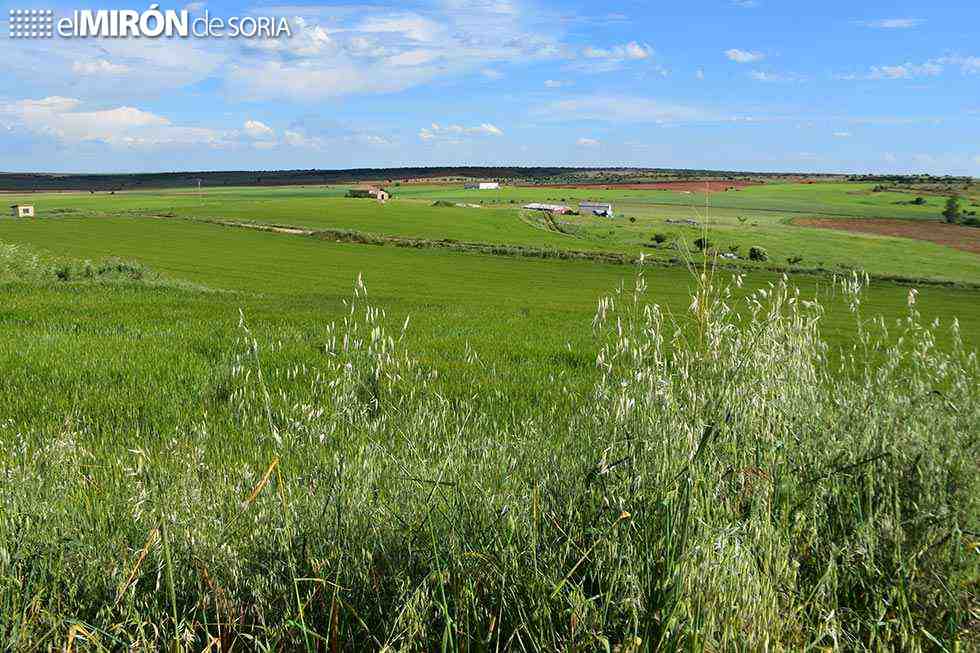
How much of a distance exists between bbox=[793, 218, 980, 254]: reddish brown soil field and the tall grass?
70.1 meters

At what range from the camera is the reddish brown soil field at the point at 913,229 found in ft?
218

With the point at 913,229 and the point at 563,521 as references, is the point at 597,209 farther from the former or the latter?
the point at 563,521

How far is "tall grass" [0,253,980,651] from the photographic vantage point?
2.56 m

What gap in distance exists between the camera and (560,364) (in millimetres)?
11180

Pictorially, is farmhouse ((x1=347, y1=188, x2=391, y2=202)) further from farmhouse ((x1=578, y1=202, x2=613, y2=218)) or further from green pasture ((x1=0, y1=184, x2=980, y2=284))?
farmhouse ((x1=578, y1=202, x2=613, y2=218))

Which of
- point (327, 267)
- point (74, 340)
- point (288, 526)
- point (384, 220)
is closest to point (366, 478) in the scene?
point (288, 526)

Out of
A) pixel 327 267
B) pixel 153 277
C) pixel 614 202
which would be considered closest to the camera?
pixel 153 277

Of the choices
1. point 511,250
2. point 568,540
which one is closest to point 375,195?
point 511,250

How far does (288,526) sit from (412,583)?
537 mm

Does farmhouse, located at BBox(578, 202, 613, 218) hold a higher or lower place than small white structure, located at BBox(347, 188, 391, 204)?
lower

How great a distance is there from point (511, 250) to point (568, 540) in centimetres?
5546

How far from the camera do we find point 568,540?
8.87ft

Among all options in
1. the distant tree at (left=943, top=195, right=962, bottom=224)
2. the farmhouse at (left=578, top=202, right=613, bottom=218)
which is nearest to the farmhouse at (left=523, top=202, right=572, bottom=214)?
the farmhouse at (left=578, top=202, right=613, bottom=218)

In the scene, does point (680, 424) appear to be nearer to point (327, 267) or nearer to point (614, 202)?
point (327, 267)
